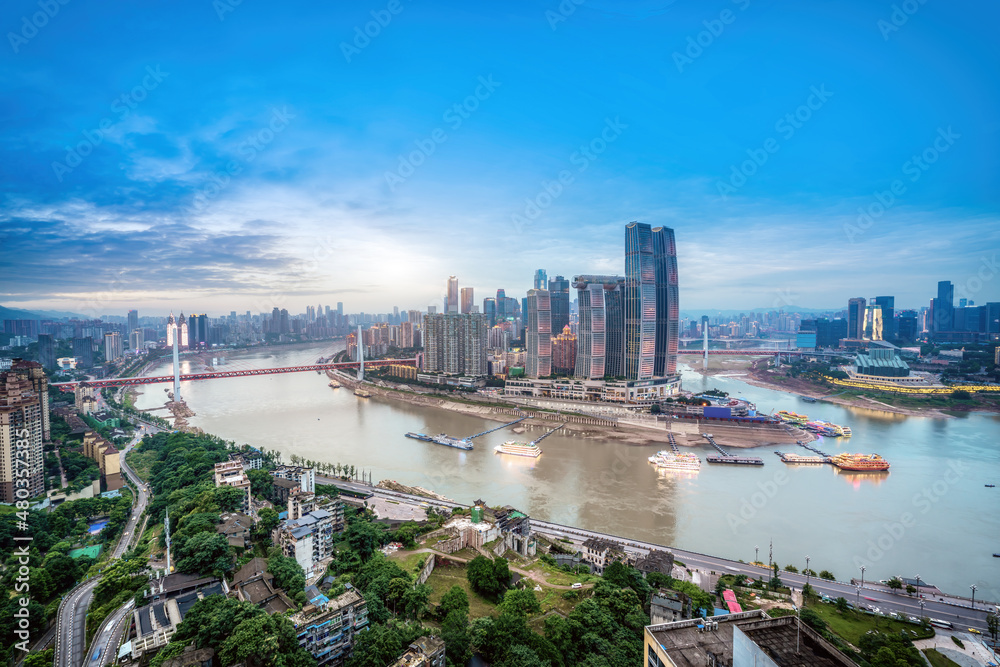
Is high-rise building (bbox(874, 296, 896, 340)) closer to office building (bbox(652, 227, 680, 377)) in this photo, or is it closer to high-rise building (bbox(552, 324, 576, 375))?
office building (bbox(652, 227, 680, 377))

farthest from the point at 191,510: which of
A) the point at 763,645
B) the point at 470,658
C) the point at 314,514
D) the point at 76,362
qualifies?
the point at 76,362

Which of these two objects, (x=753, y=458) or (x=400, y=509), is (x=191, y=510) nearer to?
(x=400, y=509)

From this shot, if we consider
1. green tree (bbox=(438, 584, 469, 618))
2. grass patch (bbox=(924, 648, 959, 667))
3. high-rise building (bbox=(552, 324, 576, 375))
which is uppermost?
high-rise building (bbox=(552, 324, 576, 375))

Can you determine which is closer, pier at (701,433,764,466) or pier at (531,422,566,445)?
pier at (701,433,764,466)

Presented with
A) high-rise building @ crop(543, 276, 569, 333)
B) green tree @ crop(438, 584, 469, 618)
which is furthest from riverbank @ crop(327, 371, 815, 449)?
green tree @ crop(438, 584, 469, 618)

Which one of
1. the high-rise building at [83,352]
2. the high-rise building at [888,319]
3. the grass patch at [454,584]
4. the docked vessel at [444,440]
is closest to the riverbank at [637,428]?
the docked vessel at [444,440]

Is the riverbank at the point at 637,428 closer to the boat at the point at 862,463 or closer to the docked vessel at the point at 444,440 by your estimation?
the boat at the point at 862,463
